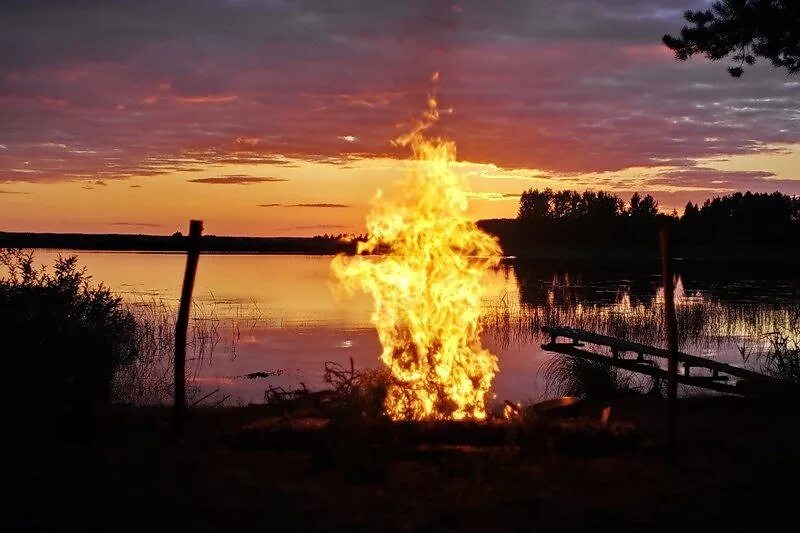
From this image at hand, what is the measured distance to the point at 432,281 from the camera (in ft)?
38.3

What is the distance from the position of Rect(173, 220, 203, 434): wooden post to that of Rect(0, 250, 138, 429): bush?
1.09m

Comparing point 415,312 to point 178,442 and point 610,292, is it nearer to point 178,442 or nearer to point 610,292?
point 178,442

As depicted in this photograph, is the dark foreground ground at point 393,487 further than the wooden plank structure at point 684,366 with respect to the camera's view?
No

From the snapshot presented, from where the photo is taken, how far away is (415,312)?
452 inches

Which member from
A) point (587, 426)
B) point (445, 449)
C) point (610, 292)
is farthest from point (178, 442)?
point (610, 292)

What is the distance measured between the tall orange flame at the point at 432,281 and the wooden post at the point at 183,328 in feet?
9.10

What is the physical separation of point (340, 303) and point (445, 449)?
29.7 m

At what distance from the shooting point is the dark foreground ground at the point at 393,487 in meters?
6.79

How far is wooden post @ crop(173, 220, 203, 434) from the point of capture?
31.3 feet

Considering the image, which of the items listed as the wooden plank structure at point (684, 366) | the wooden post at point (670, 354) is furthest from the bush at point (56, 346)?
the wooden plank structure at point (684, 366)

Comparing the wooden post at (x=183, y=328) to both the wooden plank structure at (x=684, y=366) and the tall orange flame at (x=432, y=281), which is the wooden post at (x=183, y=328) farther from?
the wooden plank structure at (x=684, y=366)

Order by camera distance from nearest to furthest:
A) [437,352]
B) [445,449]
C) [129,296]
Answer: [445,449] → [437,352] → [129,296]

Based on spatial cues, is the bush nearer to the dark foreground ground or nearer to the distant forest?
the dark foreground ground

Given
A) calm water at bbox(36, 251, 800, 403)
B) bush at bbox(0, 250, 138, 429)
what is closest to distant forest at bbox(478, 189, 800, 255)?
calm water at bbox(36, 251, 800, 403)
